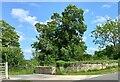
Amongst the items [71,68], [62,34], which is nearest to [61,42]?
[62,34]

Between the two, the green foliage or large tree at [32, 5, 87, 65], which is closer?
large tree at [32, 5, 87, 65]

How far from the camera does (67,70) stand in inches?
947

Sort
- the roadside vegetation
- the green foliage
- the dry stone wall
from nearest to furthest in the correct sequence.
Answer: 1. the dry stone wall
2. the roadside vegetation
3. the green foliage

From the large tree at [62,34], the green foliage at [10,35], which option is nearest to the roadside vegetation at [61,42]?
the large tree at [62,34]

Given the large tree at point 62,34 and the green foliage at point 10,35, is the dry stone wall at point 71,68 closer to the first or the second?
→ the large tree at point 62,34

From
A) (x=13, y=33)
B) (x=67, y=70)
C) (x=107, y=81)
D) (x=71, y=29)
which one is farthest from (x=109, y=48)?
(x=107, y=81)

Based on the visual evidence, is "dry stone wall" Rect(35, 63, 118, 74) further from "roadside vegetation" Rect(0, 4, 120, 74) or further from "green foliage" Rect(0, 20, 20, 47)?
"green foliage" Rect(0, 20, 20, 47)

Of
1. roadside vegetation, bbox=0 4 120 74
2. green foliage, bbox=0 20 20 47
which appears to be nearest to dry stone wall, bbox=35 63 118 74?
roadside vegetation, bbox=0 4 120 74

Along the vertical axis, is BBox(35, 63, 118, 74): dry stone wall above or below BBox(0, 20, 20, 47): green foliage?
below

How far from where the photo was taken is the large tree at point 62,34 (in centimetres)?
3017

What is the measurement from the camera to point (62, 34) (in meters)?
31.1

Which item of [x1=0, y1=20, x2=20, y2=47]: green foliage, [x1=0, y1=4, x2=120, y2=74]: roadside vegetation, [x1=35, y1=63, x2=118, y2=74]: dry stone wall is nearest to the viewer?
[x1=35, y1=63, x2=118, y2=74]: dry stone wall

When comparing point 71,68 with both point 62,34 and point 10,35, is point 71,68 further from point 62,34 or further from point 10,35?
point 10,35

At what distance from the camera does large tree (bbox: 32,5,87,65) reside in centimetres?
3017
